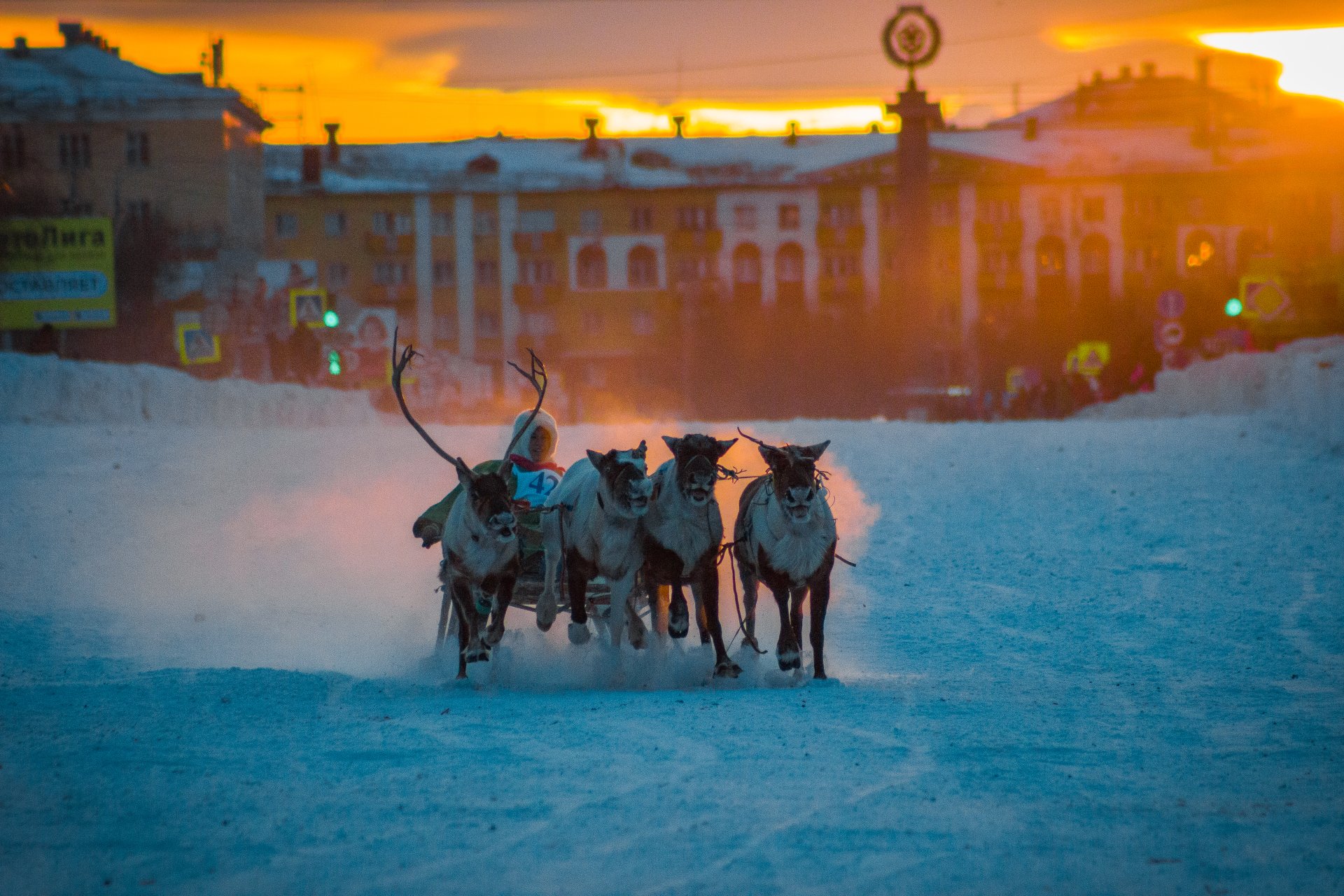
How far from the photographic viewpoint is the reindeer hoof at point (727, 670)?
10.3 meters

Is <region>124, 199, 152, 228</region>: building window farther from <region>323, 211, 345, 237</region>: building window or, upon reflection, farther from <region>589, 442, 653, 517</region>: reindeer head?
<region>589, 442, 653, 517</region>: reindeer head

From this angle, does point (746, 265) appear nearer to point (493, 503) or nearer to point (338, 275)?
point (338, 275)

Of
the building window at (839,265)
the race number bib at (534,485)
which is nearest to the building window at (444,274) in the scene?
the building window at (839,265)

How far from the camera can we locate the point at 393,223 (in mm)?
65125

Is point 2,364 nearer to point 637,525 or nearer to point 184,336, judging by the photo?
point 184,336

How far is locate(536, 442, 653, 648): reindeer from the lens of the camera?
1006cm

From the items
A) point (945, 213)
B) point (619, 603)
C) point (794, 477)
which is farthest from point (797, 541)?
point (945, 213)

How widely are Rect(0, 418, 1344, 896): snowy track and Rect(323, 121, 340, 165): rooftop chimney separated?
48.9 meters

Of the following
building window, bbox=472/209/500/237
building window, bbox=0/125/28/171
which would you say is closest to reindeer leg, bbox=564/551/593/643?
building window, bbox=0/125/28/171

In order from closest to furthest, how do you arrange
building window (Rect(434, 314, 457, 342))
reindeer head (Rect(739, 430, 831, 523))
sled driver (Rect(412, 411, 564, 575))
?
reindeer head (Rect(739, 430, 831, 523))
sled driver (Rect(412, 411, 564, 575))
building window (Rect(434, 314, 457, 342))

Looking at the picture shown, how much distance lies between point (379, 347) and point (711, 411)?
75.5 ft

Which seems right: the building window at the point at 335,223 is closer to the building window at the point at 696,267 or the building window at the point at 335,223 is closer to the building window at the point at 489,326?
the building window at the point at 489,326

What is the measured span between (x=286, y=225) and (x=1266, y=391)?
46.2m

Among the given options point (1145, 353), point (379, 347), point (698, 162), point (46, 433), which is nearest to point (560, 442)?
point (46, 433)
